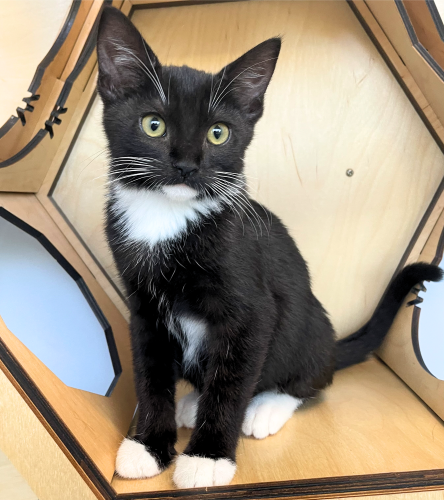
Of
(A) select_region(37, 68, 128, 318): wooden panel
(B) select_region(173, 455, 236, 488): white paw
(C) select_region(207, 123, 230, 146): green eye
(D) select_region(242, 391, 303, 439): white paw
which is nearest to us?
(B) select_region(173, 455, 236, 488): white paw

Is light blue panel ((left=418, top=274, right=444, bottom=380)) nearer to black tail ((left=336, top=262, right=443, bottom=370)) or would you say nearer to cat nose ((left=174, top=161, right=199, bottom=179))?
black tail ((left=336, top=262, right=443, bottom=370))

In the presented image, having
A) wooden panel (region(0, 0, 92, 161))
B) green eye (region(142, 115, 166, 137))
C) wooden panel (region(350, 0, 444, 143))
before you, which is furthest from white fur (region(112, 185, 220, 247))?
wooden panel (region(350, 0, 444, 143))

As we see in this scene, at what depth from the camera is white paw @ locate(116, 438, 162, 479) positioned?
0.83 metres

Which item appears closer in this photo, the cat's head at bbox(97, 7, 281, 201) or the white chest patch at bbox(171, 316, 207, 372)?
the cat's head at bbox(97, 7, 281, 201)

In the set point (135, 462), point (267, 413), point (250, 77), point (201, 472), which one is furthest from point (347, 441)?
point (250, 77)

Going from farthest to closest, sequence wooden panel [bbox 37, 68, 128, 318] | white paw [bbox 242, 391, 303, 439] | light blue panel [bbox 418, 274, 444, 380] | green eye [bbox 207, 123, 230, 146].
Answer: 1. wooden panel [bbox 37, 68, 128, 318]
2. light blue panel [bbox 418, 274, 444, 380]
3. white paw [bbox 242, 391, 303, 439]
4. green eye [bbox 207, 123, 230, 146]

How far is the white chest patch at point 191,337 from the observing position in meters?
0.94

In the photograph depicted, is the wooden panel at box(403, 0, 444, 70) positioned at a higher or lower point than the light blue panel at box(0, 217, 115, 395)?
higher

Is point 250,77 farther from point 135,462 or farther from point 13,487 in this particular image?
point 13,487

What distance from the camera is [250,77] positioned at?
973 millimetres

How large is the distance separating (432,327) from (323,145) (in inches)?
23.8

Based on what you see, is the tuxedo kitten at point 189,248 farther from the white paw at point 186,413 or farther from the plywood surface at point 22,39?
the plywood surface at point 22,39

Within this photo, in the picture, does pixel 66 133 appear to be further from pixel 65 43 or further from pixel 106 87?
pixel 106 87

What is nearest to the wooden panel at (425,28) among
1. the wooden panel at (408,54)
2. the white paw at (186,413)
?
the wooden panel at (408,54)
